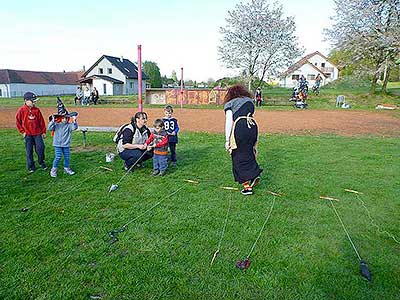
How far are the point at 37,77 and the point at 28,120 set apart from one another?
217ft

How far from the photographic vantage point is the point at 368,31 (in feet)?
90.5

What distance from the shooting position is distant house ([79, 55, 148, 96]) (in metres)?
49.8

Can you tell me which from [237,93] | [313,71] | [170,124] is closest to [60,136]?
[170,124]

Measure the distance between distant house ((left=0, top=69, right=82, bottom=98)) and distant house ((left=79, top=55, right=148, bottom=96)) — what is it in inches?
559

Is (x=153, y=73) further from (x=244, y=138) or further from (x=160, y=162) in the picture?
(x=244, y=138)

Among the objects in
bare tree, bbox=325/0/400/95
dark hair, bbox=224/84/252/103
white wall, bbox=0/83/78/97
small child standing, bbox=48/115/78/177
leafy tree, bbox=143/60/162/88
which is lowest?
white wall, bbox=0/83/78/97

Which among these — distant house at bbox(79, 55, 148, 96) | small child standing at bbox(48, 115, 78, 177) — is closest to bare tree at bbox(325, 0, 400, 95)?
small child standing at bbox(48, 115, 78, 177)

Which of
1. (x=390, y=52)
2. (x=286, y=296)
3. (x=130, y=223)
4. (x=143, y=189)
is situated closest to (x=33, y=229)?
(x=130, y=223)

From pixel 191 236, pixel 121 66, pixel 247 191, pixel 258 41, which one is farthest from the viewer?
pixel 121 66

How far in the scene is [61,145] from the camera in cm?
607

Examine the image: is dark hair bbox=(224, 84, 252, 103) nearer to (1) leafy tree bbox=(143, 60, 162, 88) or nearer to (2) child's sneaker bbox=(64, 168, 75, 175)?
(2) child's sneaker bbox=(64, 168, 75, 175)

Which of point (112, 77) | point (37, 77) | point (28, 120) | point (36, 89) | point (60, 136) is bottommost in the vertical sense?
point (36, 89)

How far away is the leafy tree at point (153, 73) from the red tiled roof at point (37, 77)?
22.6 metres

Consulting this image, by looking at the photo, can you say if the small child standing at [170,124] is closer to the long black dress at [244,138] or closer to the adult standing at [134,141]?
the adult standing at [134,141]
